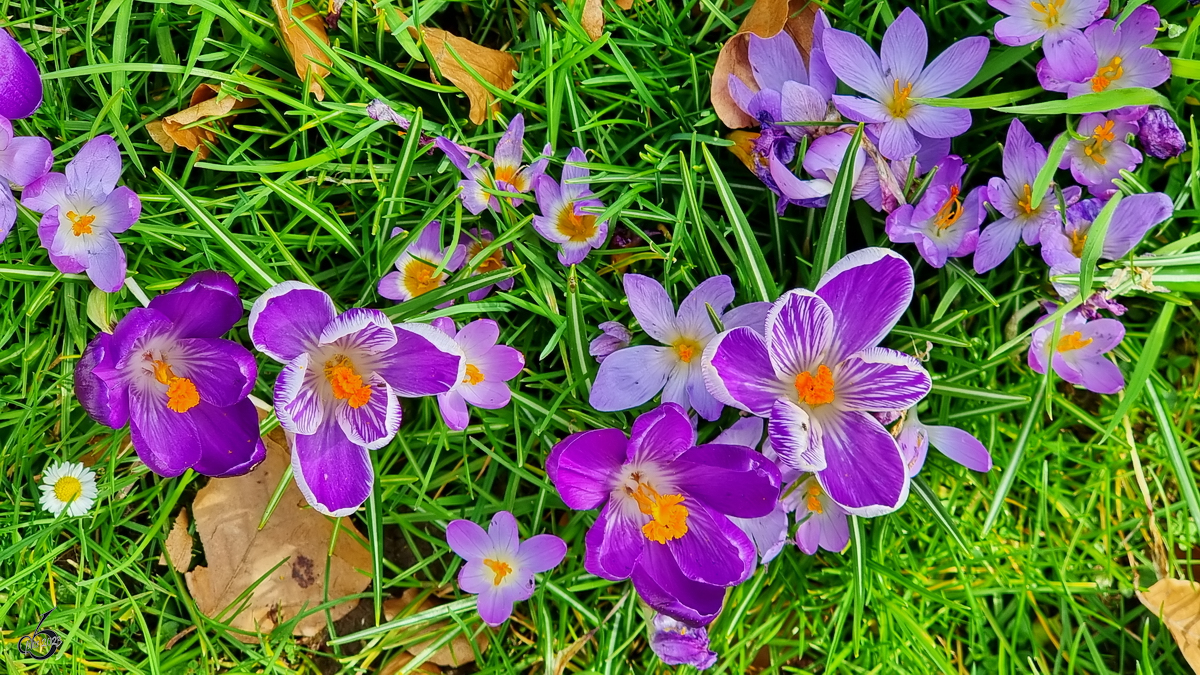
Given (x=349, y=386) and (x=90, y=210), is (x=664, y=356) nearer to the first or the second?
(x=349, y=386)

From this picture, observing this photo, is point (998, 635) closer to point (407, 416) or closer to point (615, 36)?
point (407, 416)

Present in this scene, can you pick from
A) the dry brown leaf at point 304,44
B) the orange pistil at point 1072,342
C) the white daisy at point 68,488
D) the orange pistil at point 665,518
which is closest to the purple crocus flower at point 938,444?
the orange pistil at point 1072,342

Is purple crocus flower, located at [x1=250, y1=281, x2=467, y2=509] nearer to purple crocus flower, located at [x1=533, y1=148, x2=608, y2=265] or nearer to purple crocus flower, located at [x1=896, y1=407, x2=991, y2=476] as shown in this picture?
purple crocus flower, located at [x1=533, y1=148, x2=608, y2=265]

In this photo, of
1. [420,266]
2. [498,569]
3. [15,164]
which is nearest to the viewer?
[15,164]
